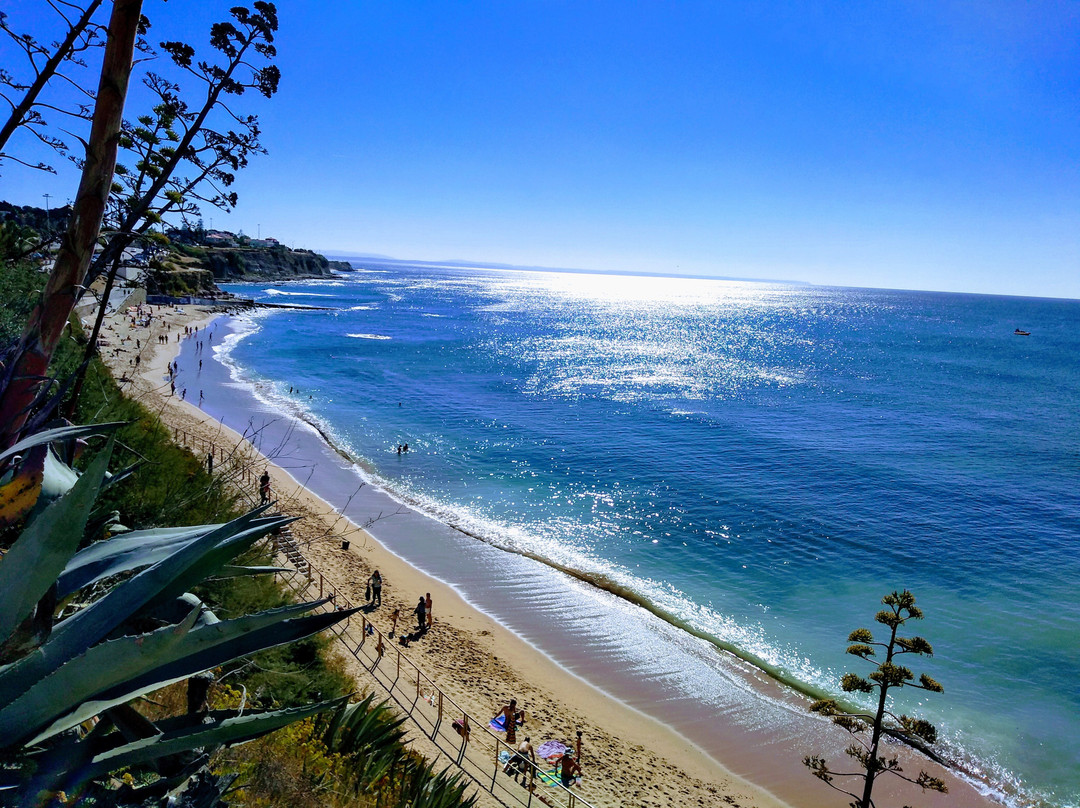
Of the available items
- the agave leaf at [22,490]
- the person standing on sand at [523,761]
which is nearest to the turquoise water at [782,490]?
the person standing on sand at [523,761]

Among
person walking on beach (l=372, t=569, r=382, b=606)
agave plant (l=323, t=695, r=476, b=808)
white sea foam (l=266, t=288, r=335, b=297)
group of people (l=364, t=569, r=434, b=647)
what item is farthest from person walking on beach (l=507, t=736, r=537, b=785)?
white sea foam (l=266, t=288, r=335, b=297)

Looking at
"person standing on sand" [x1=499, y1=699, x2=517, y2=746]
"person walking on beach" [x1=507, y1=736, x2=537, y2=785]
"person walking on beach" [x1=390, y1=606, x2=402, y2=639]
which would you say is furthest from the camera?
"person walking on beach" [x1=390, y1=606, x2=402, y2=639]

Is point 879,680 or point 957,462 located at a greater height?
point 879,680

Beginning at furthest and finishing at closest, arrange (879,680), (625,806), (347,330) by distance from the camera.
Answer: (347,330)
(625,806)
(879,680)

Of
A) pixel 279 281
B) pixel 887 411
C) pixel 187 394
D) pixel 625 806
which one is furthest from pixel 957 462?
pixel 279 281

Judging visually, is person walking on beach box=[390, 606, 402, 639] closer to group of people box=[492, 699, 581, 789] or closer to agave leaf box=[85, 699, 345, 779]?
group of people box=[492, 699, 581, 789]

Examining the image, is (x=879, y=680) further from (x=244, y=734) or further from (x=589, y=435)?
(x=589, y=435)

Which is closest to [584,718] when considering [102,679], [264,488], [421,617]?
[421,617]

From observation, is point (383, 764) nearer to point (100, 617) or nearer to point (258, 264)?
point (100, 617)

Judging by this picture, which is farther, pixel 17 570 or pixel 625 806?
pixel 625 806
